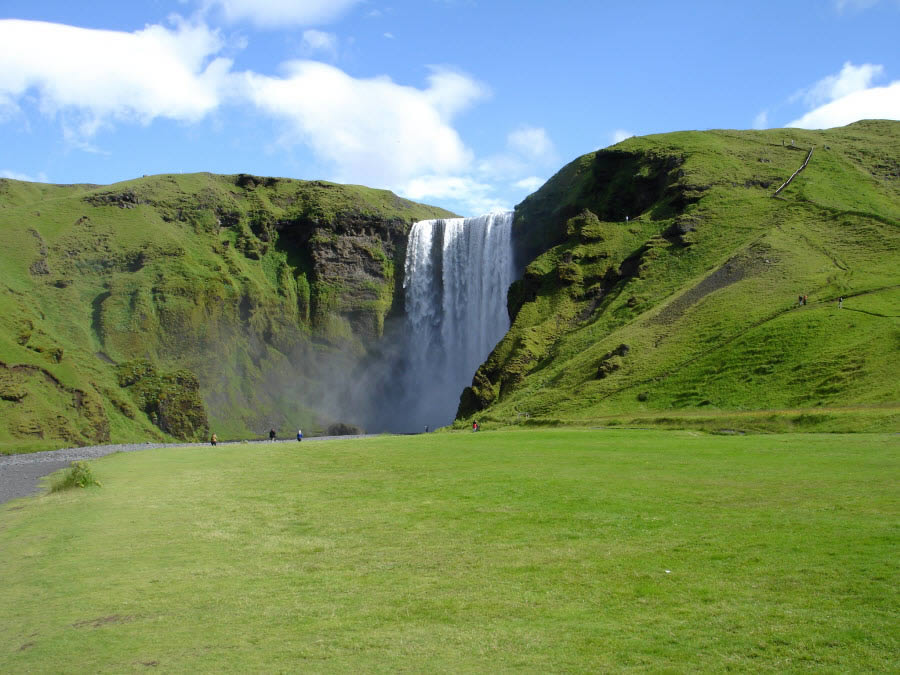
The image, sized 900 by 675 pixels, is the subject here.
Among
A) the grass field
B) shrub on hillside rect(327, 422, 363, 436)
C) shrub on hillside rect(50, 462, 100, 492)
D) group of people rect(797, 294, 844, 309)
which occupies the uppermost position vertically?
group of people rect(797, 294, 844, 309)

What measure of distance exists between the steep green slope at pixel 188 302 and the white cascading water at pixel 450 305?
419 inches

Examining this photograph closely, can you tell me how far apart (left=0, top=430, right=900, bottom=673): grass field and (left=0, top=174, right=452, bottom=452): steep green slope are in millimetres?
66574

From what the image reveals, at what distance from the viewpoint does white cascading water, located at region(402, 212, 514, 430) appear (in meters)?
111

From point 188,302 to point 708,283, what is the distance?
80.8 meters

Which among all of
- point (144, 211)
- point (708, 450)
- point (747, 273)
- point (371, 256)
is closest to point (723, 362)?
point (747, 273)

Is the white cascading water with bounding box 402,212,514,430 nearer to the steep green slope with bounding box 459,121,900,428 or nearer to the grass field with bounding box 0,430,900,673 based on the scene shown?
the steep green slope with bounding box 459,121,900,428

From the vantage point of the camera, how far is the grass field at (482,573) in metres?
11.2

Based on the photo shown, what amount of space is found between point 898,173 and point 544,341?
52.7 meters

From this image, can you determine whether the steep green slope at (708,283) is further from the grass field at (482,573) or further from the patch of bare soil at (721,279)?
the grass field at (482,573)

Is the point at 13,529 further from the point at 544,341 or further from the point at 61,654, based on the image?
the point at 544,341

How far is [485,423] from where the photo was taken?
66875mm

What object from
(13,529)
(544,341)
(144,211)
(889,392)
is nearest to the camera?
(13,529)

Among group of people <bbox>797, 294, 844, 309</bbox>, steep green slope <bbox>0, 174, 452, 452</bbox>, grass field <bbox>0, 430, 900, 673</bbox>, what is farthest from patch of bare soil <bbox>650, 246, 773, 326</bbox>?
steep green slope <bbox>0, 174, 452, 452</bbox>

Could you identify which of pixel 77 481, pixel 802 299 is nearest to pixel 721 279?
pixel 802 299
